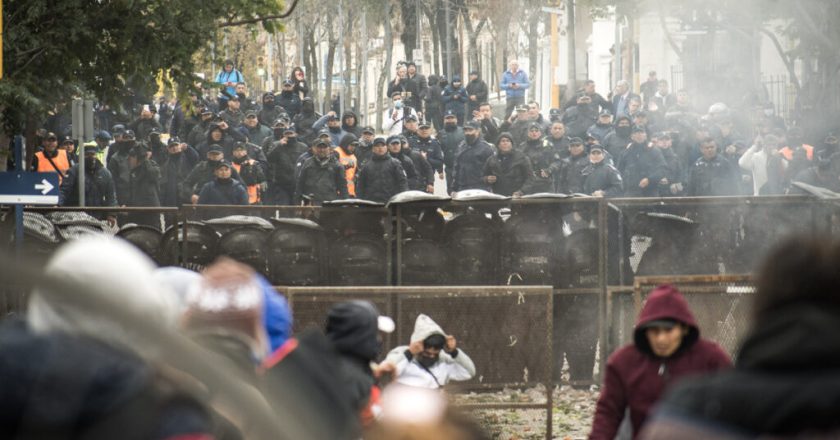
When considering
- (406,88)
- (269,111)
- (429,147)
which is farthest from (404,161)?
(406,88)

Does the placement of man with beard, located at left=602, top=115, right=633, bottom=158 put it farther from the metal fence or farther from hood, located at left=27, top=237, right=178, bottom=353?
hood, located at left=27, top=237, right=178, bottom=353

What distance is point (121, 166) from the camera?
22.1m

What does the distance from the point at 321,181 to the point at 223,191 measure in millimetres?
2073

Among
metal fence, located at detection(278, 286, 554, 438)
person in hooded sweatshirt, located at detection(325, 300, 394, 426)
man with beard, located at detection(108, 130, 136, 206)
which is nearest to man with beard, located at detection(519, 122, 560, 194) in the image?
man with beard, located at detection(108, 130, 136, 206)

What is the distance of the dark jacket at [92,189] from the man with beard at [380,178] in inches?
131

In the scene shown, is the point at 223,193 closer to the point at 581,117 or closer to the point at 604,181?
the point at 604,181

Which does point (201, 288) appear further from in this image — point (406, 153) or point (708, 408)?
point (406, 153)

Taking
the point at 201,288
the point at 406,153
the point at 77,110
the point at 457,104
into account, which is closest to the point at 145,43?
the point at 77,110

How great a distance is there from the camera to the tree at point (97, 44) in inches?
547

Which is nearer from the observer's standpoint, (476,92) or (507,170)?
(507,170)

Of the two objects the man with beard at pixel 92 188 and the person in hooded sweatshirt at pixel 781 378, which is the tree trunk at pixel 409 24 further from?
the person in hooded sweatshirt at pixel 781 378

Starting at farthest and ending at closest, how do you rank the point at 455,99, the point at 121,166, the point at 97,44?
the point at 455,99 < the point at 121,166 < the point at 97,44

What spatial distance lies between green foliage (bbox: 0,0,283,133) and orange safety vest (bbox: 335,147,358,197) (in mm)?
7043

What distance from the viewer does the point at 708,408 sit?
2600mm
